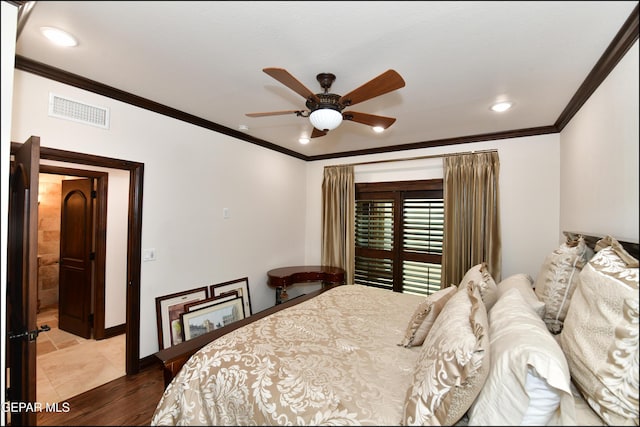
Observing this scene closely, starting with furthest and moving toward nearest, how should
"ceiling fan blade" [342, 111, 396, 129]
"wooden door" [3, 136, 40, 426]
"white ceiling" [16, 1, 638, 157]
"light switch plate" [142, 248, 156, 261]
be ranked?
"light switch plate" [142, 248, 156, 261], "ceiling fan blade" [342, 111, 396, 129], "white ceiling" [16, 1, 638, 157], "wooden door" [3, 136, 40, 426]

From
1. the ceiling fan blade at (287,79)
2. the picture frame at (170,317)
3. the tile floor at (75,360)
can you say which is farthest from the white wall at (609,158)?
the picture frame at (170,317)

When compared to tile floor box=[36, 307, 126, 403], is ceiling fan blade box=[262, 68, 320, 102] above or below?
above

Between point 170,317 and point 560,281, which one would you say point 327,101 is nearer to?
point 560,281

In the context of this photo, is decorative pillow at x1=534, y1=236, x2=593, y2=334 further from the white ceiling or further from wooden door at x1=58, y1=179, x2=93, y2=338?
wooden door at x1=58, y1=179, x2=93, y2=338

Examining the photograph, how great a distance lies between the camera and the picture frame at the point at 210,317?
269 centimetres

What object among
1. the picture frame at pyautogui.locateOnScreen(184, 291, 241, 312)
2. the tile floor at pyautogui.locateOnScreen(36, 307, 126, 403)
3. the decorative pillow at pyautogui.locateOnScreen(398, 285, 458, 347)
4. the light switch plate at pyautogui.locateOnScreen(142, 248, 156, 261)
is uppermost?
the light switch plate at pyautogui.locateOnScreen(142, 248, 156, 261)

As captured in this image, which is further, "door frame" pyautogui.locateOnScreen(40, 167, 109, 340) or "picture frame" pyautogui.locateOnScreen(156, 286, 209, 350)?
"door frame" pyautogui.locateOnScreen(40, 167, 109, 340)

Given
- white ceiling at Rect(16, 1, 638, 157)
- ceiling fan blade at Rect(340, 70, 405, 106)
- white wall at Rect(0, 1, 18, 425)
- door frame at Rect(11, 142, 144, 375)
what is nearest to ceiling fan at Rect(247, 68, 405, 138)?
ceiling fan blade at Rect(340, 70, 405, 106)

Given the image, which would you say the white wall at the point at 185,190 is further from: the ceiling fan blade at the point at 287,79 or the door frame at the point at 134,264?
the ceiling fan blade at the point at 287,79

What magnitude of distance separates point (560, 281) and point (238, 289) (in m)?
2.99

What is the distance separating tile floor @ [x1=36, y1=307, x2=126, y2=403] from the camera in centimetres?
194

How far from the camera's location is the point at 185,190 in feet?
9.20

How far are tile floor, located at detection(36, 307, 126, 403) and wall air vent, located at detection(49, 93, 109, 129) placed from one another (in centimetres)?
179

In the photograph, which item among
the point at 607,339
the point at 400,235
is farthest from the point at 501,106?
the point at 607,339
